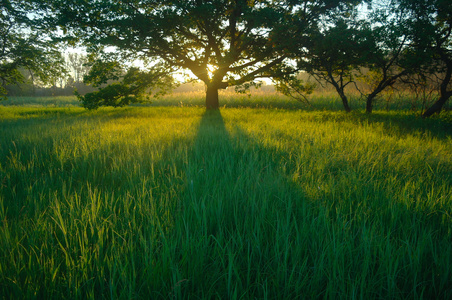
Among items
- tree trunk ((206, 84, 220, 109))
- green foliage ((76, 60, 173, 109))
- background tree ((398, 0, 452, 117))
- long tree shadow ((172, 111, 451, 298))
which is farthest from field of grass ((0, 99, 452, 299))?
tree trunk ((206, 84, 220, 109))

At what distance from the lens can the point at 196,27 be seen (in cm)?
1052

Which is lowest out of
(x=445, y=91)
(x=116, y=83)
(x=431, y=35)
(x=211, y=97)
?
(x=445, y=91)

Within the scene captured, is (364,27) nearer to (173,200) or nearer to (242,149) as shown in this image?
(242,149)

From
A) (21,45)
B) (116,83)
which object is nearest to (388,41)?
(116,83)

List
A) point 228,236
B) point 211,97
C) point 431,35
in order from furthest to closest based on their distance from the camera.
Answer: point 211,97, point 431,35, point 228,236

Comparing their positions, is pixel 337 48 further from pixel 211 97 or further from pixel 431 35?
pixel 211 97

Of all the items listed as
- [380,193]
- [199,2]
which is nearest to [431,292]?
[380,193]

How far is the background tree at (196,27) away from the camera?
7961mm

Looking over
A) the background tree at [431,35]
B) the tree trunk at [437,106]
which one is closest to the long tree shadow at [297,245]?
the background tree at [431,35]

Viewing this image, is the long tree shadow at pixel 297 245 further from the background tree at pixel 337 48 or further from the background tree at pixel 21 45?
the background tree at pixel 21 45

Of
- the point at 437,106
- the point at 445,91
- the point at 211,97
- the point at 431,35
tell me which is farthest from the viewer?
the point at 211,97

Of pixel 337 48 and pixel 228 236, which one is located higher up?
pixel 337 48

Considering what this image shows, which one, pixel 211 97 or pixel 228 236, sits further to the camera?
pixel 211 97

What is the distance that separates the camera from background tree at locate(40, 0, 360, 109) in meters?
7.96
